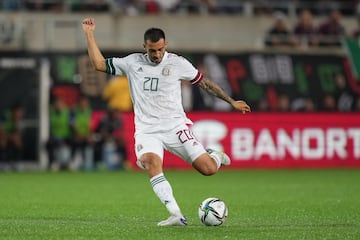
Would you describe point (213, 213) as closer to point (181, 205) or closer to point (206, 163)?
point (206, 163)

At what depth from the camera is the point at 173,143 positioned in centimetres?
1167

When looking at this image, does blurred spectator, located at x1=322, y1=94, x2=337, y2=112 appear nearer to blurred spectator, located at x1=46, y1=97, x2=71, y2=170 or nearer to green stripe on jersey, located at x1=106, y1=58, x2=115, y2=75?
blurred spectator, located at x1=46, y1=97, x2=71, y2=170

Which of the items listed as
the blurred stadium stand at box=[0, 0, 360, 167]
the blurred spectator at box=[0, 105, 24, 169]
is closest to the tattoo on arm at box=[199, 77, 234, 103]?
the blurred spectator at box=[0, 105, 24, 169]

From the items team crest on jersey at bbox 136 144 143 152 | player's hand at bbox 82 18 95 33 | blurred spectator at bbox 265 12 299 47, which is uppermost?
blurred spectator at bbox 265 12 299 47

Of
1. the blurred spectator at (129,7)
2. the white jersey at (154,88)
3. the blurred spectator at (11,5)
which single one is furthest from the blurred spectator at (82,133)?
the white jersey at (154,88)

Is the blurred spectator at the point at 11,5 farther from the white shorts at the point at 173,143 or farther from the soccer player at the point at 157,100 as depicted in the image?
the white shorts at the point at 173,143

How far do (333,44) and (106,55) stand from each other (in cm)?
768

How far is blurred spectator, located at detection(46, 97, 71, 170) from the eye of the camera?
2655cm

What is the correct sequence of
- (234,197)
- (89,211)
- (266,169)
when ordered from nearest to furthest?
1. (89,211)
2. (234,197)
3. (266,169)

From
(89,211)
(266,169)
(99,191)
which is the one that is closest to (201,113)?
(266,169)

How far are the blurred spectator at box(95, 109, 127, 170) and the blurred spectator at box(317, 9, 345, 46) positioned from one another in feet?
24.3

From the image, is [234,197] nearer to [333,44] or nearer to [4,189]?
[4,189]

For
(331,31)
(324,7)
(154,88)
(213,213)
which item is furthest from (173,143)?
(324,7)

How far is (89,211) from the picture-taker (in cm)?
1365
